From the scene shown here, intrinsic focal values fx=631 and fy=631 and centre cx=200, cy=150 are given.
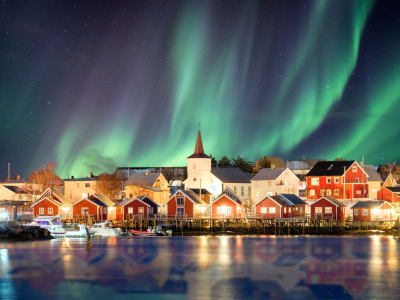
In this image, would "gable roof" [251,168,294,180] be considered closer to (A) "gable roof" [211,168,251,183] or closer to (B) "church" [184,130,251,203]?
(B) "church" [184,130,251,203]

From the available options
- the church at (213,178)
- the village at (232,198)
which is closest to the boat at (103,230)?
the village at (232,198)

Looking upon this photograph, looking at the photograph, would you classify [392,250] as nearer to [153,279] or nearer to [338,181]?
[153,279]

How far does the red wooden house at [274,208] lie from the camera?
3962 inches

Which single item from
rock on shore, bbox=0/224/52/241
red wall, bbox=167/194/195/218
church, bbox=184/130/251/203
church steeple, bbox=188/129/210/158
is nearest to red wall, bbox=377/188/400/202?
church, bbox=184/130/251/203

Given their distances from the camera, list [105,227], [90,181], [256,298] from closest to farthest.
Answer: [256,298] → [105,227] → [90,181]

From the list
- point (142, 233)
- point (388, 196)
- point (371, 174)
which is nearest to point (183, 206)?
point (142, 233)

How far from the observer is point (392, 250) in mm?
71188

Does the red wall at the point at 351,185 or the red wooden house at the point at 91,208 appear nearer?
the red wooden house at the point at 91,208

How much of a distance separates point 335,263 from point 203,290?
20.1 meters

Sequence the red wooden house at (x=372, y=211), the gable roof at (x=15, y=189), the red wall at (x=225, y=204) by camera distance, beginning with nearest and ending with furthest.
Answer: the red wooden house at (x=372, y=211)
the red wall at (x=225, y=204)
the gable roof at (x=15, y=189)

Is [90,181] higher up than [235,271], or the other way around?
[90,181]

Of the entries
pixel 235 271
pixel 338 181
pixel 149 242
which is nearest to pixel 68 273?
pixel 235 271

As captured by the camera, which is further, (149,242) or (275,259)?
(149,242)

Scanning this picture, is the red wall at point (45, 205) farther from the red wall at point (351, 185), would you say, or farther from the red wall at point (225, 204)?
the red wall at point (351, 185)
